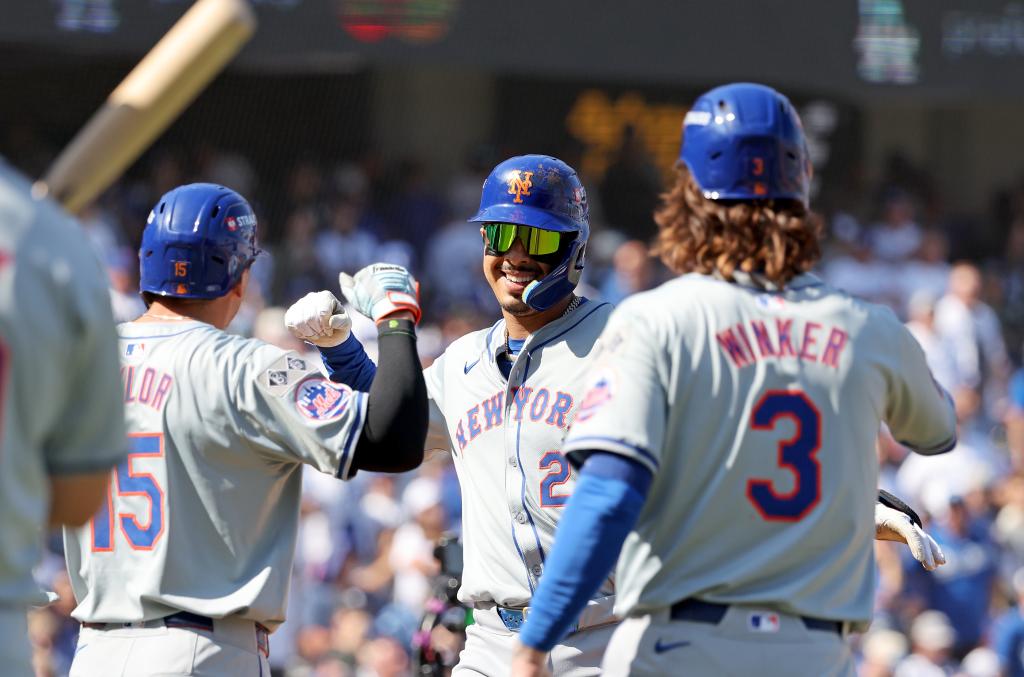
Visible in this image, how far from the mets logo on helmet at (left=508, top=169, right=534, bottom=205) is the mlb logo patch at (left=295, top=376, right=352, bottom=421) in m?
0.96

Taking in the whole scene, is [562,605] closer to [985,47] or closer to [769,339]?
[769,339]

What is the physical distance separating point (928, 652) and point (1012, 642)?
19.0 inches

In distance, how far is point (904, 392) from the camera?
3.20 metres

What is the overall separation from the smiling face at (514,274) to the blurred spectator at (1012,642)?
564 cm

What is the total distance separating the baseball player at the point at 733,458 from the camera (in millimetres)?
2994

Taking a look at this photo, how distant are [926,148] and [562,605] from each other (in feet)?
44.1

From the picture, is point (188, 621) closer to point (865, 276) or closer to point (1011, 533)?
point (1011, 533)

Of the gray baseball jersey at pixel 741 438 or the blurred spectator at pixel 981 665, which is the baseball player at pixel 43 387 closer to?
the gray baseball jersey at pixel 741 438

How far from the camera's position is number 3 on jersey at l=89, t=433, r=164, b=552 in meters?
3.73

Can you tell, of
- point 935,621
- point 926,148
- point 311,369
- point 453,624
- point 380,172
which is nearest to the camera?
point 311,369

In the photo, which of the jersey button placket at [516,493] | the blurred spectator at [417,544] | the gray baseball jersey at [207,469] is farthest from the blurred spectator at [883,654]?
the gray baseball jersey at [207,469]

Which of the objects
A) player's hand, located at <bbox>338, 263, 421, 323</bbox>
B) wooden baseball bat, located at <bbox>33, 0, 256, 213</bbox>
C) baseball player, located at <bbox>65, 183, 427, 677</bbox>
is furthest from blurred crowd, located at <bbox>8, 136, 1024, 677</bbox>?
wooden baseball bat, located at <bbox>33, 0, 256, 213</bbox>

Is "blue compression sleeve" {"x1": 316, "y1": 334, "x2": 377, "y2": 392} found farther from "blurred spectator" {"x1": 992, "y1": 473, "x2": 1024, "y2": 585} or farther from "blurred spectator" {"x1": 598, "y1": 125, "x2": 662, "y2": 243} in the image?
"blurred spectator" {"x1": 598, "y1": 125, "x2": 662, "y2": 243}

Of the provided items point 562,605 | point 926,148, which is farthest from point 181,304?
point 926,148
